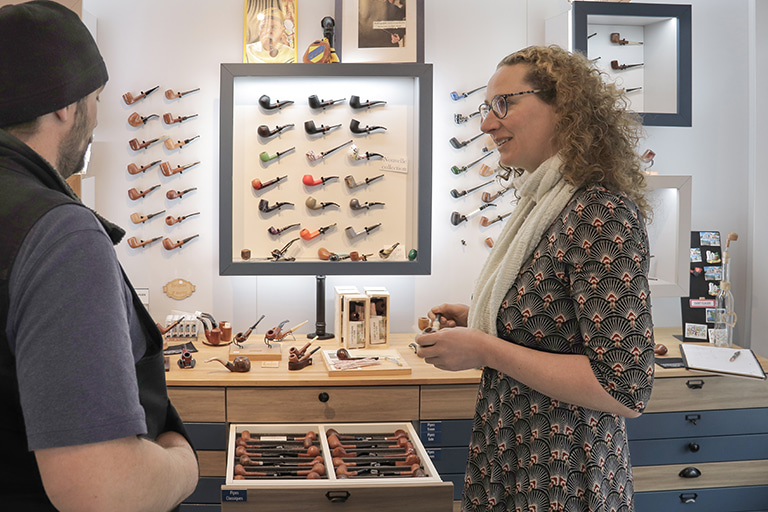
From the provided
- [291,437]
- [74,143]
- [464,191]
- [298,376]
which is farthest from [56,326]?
[464,191]

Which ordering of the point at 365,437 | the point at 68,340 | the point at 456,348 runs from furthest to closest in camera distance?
the point at 365,437 < the point at 456,348 < the point at 68,340

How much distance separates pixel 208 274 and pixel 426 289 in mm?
1142

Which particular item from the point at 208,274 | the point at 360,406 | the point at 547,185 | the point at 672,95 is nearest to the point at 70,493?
the point at 547,185

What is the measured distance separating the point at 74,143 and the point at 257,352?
2.03 meters

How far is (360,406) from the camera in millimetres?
2613

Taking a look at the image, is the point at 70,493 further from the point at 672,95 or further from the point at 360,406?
the point at 672,95

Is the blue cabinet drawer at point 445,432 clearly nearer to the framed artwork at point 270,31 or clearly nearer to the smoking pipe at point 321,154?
the smoking pipe at point 321,154

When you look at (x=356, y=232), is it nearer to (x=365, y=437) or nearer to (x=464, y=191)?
(x=464, y=191)

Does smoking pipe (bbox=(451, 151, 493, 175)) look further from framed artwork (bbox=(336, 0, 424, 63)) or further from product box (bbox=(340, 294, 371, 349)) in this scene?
→ product box (bbox=(340, 294, 371, 349))

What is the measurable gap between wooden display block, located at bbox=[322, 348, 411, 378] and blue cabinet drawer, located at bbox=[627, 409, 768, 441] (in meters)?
1.00

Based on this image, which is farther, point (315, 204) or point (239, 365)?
point (315, 204)

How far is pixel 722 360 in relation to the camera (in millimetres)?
2854

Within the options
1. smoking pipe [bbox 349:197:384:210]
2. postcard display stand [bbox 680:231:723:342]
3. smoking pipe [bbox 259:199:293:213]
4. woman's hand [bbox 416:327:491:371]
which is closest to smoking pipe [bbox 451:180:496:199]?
smoking pipe [bbox 349:197:384:210]

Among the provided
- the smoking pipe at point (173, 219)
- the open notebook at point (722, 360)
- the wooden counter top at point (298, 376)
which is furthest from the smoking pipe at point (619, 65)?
the smoking pipe at point (173, 219)
